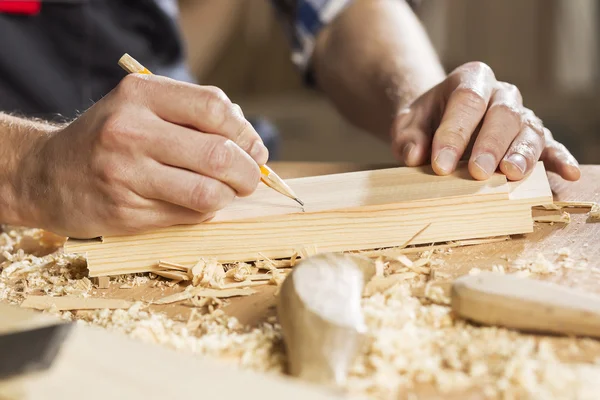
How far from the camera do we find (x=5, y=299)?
118cm

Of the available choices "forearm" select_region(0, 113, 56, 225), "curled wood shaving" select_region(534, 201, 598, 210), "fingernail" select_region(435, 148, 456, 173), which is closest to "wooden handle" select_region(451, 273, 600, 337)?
"fingernail" select_region(435, 148, 456, 173)

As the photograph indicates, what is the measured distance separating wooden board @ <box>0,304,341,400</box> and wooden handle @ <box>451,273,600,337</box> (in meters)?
0.30

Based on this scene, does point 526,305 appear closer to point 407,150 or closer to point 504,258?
point 504,258

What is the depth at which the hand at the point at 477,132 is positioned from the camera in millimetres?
1328

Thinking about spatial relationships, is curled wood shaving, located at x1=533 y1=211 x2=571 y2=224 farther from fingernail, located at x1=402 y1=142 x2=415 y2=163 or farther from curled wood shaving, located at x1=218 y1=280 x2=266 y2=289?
curled wood shaving, located at x1=218 y1=280 x2=266 y2=289

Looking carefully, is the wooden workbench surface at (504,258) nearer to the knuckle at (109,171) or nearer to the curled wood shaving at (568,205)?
the curled wood shaving at (568,205)

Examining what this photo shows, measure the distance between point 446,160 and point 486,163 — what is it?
0.08 metres

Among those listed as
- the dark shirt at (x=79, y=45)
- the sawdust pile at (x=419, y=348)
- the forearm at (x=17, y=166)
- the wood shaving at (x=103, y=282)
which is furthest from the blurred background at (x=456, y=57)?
the sawdust pile at (x=419, y=348)

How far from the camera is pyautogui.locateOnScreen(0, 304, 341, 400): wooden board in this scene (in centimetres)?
73

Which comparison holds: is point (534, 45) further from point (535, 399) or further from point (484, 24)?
point (535, 399)

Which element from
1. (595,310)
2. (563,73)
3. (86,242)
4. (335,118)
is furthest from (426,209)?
(335,118)

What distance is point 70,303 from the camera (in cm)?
113

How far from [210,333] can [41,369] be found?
27cm

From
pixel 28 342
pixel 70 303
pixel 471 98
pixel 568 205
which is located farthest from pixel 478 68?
pixel 28 342
